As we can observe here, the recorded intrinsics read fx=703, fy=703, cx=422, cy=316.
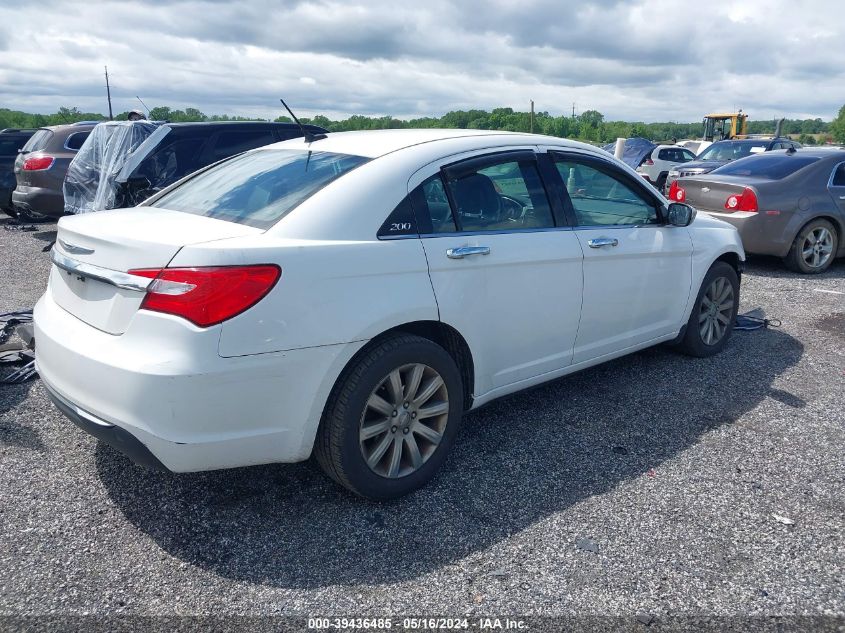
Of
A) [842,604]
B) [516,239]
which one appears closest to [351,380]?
[516,239]

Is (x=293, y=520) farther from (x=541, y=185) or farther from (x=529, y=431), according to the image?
(x=541, y=185)

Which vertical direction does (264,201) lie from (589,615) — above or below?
above

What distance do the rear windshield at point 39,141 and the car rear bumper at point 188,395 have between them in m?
10.1

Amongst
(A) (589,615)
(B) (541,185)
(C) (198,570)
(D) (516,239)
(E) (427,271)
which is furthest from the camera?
(B) (541,185)

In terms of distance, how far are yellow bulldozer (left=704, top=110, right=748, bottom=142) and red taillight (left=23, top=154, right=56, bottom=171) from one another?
3078 cm

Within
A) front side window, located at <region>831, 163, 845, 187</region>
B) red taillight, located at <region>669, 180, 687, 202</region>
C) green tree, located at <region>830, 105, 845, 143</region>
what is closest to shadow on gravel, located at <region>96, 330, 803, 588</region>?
red taillight, located at <region>669, 180, 687, 202</region>

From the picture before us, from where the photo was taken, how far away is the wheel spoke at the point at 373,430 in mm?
3094

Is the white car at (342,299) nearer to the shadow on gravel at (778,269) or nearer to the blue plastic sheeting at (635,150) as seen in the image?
the shadow on gravel at (778,269)

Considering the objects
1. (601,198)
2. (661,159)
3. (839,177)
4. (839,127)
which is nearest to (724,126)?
(661,159)

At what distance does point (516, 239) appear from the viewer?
365 centimetres

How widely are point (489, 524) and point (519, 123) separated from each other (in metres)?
19.5

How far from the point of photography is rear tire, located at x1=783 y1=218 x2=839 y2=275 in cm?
833

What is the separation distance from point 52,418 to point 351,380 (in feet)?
7.09

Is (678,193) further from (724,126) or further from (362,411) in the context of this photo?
(724,126)
